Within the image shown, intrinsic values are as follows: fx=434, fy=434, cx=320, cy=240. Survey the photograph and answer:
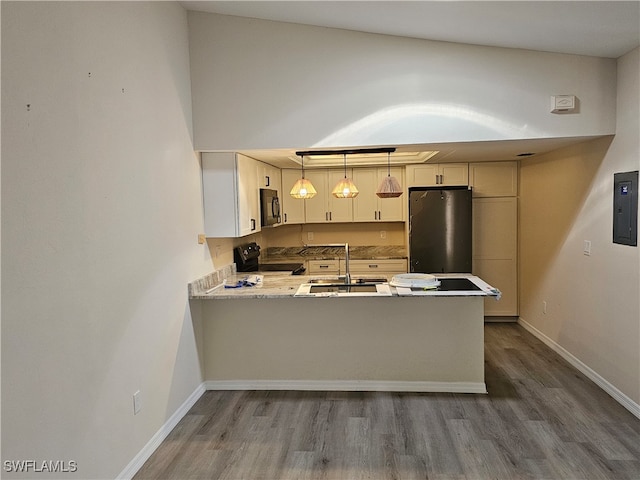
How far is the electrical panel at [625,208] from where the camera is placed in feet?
10.0

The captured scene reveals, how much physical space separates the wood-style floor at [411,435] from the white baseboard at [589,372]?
2.0 inches

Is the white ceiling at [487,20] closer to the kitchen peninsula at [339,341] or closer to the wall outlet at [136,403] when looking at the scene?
the kitchen peninsula at [339,341]

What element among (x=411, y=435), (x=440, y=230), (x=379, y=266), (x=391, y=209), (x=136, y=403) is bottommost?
(x=411, y=435)

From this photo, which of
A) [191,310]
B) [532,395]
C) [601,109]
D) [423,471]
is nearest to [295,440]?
[423,471]

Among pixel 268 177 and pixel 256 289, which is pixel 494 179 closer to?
pixel 268 177

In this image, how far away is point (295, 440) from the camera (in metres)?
2.93

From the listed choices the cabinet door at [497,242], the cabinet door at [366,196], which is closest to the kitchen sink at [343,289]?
the cabinet door at [366,196]

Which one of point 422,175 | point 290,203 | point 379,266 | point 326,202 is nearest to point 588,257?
point 422,175

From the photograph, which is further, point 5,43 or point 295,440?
point 295,440

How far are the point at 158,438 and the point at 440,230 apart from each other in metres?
3.71

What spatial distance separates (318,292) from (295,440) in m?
1.09

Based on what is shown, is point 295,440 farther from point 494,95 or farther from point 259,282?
point 494,95

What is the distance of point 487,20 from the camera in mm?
2781

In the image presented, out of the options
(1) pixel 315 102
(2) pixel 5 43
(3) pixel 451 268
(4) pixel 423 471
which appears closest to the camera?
(2) pixel 5 43
